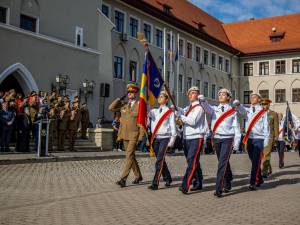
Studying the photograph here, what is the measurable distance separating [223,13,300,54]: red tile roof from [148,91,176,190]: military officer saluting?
1940 inches

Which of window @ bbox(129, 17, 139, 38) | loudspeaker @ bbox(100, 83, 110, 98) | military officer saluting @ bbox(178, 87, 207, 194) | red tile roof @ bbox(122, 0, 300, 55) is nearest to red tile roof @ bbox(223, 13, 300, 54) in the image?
red tile roof @ bbox(122, 0, 300, 55)

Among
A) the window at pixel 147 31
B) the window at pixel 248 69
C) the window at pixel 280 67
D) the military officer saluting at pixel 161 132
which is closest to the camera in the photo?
the military officer saluting at pixel 161 132

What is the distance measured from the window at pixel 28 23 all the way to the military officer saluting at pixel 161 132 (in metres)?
17.0

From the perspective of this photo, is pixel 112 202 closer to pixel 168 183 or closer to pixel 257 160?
pixel 168 183

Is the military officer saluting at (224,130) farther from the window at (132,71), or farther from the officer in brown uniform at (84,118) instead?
the window at (132,71)

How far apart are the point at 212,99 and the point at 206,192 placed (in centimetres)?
4465

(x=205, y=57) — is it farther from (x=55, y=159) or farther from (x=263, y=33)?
(x=55, y=159)

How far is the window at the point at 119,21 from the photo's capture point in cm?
3591

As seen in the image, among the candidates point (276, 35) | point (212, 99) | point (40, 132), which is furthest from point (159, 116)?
point (276, 35)

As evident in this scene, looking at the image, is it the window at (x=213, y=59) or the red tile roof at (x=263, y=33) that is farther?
the red tile roof at (x=263, y=33)

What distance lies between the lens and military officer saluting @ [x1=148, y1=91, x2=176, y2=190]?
9.38 metres

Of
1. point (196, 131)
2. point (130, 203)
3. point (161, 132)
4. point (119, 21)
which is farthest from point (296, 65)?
point (130, 203)

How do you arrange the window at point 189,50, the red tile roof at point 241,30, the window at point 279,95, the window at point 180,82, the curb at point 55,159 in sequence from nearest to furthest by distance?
the curb at point 55,159
the window at point 180,82
the window at point 189,50
the red tile roof at point 241,30
the window at point 279,95

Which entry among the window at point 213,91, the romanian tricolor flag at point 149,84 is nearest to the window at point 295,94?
the window at point 213,91
